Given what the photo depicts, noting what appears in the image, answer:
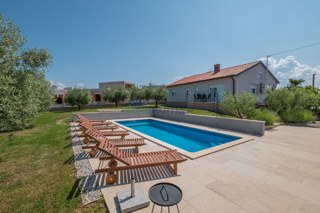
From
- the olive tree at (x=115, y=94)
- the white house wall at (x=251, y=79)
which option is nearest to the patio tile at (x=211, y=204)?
the white house wall at (x=251, y=79)

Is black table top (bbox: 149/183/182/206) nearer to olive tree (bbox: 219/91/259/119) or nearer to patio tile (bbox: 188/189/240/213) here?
patio tile (bbox: 188/189/240/213)

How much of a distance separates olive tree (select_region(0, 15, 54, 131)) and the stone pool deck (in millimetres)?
2476

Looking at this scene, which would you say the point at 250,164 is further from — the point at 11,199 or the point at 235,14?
the point at 235,14

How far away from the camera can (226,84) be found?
17219mm

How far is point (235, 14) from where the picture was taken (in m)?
11.0

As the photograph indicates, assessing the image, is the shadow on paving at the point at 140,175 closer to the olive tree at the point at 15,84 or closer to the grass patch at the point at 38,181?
the grass patch at the point at 38,181

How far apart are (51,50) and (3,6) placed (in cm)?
242

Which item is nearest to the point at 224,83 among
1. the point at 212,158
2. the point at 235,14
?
the point at 235,14

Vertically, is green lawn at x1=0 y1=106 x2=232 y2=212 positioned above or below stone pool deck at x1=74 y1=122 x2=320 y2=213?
above

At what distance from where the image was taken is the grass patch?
8.11 ft

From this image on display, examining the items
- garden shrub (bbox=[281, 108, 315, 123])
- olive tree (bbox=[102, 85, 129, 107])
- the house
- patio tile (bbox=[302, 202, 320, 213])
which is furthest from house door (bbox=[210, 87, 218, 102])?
patio tile (bbox=[302, 202, 320, 213])

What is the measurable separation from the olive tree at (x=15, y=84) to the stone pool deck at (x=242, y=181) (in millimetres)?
2476

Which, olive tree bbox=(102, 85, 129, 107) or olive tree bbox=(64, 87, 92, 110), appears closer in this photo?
olive tree bbox=(64, 87, 92, 110)

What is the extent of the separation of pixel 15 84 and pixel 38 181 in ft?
12.6
